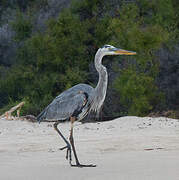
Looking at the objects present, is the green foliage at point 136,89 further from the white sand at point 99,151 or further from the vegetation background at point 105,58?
the white sand at point 99,151

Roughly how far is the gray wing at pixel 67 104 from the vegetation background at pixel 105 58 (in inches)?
333

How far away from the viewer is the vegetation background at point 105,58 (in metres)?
14.6

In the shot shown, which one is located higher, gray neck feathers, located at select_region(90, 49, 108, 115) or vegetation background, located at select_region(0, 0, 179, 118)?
gray neck feathers, located at select_region(90, 49, 108, 115)

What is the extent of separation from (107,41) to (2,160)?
35.8 ft

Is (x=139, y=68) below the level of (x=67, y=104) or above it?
below

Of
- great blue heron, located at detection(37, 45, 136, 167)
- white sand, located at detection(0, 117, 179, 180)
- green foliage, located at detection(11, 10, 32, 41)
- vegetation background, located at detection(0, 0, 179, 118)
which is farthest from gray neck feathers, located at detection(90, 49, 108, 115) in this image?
green foliage, located at detection(11, 10, 32, 41)

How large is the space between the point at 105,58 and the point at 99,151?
10400 millimetres

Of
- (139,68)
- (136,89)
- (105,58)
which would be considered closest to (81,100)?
(136,89)

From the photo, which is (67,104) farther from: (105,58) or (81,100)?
(105,58)

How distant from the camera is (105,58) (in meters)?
17.1

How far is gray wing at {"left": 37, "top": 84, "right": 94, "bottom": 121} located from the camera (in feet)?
19.1

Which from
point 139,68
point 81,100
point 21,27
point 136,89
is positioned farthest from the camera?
point 21,27

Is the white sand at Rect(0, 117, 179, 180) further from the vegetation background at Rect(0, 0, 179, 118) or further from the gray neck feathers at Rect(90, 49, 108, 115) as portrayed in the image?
the vegetation background at Rect(0, 0, 179, 118)

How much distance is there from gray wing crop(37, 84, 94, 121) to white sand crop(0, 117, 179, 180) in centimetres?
58
